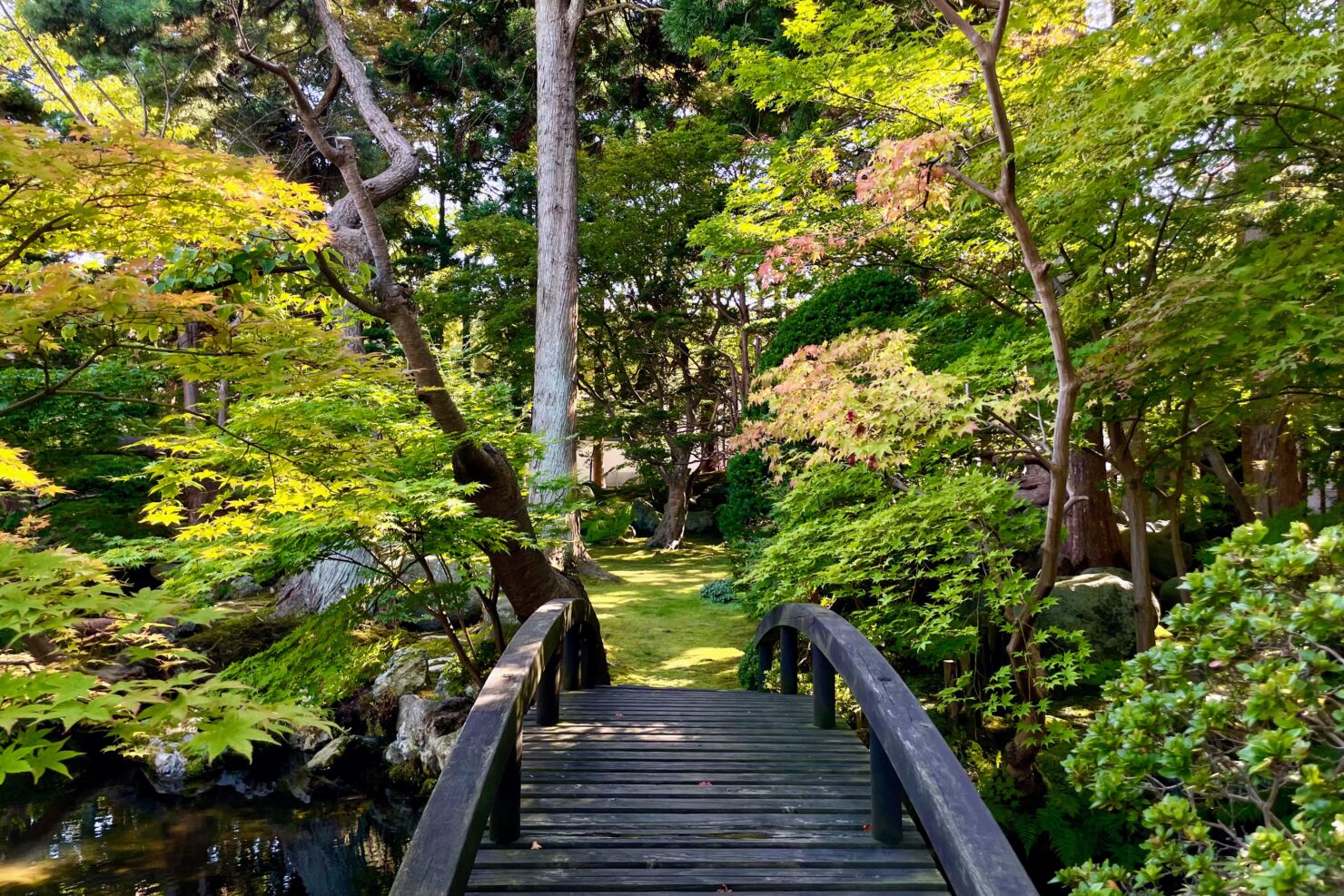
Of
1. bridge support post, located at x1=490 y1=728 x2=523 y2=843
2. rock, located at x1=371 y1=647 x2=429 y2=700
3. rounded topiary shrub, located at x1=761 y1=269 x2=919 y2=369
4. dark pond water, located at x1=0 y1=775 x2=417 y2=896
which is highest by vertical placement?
rounded topiary shrub, located at x1=761 y1=269 x2=919 y2=369

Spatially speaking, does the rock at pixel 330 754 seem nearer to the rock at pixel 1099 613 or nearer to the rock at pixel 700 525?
the rock at pixel 1099 613


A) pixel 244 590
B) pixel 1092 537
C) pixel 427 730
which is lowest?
pixel 427 730

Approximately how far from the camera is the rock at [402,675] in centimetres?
756

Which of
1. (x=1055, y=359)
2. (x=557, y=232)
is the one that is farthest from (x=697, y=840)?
(x=557, y=232)

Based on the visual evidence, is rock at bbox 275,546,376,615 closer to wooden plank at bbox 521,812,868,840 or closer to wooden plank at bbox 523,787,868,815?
wooden plank at bbox 523,787,868,815

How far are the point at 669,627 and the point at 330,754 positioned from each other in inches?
164

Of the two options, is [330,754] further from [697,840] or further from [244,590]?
[697,840]

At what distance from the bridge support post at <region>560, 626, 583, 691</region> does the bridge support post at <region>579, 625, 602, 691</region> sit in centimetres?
16

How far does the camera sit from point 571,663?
4.79m

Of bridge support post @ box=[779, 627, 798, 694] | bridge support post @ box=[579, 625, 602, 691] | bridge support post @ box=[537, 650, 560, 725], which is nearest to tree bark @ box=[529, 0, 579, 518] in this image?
bridge support post @ box=[579, 625, 602, 691]

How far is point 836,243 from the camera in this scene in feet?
20.1

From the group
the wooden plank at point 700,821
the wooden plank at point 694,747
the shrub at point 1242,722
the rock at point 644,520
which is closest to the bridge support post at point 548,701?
the wooden plank at point 694,747

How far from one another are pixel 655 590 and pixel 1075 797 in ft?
25.5

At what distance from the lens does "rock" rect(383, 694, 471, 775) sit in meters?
6.40
